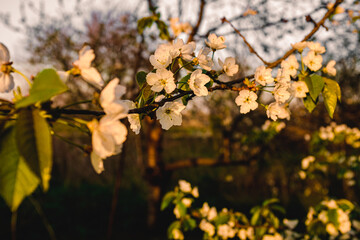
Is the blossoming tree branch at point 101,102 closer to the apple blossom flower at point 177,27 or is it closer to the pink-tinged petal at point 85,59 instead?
the pink-tinged petal at point 85,59

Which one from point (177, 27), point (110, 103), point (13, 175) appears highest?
point (177, 27)

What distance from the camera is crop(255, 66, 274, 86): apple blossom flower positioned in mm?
761

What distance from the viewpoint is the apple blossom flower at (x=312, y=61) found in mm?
834

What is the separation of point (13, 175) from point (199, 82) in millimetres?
506

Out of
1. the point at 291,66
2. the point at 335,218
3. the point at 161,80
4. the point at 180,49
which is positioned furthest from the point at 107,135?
the point at 335,218

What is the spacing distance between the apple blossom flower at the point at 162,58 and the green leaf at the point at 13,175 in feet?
1.32

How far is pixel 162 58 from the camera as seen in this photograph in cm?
72

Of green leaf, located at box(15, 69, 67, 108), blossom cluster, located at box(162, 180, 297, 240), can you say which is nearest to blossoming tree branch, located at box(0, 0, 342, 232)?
green leaf, located at box(15, 69, 67, 108)

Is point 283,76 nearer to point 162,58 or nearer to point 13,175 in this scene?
point 162,58

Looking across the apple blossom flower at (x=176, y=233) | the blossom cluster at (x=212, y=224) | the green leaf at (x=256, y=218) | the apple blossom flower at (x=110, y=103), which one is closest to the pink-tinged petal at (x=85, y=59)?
the apple blossom flower at (x=110, y=103)

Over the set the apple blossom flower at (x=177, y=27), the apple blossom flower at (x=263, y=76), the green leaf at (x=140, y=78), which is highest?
the apple blossom flower at (x=177, y=27)

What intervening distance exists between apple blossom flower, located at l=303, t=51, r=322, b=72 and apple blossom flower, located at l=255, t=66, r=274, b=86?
0.62ft

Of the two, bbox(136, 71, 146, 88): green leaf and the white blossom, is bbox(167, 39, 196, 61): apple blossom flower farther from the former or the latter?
the white blossom

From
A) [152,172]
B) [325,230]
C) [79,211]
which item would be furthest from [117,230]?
[325,230]
